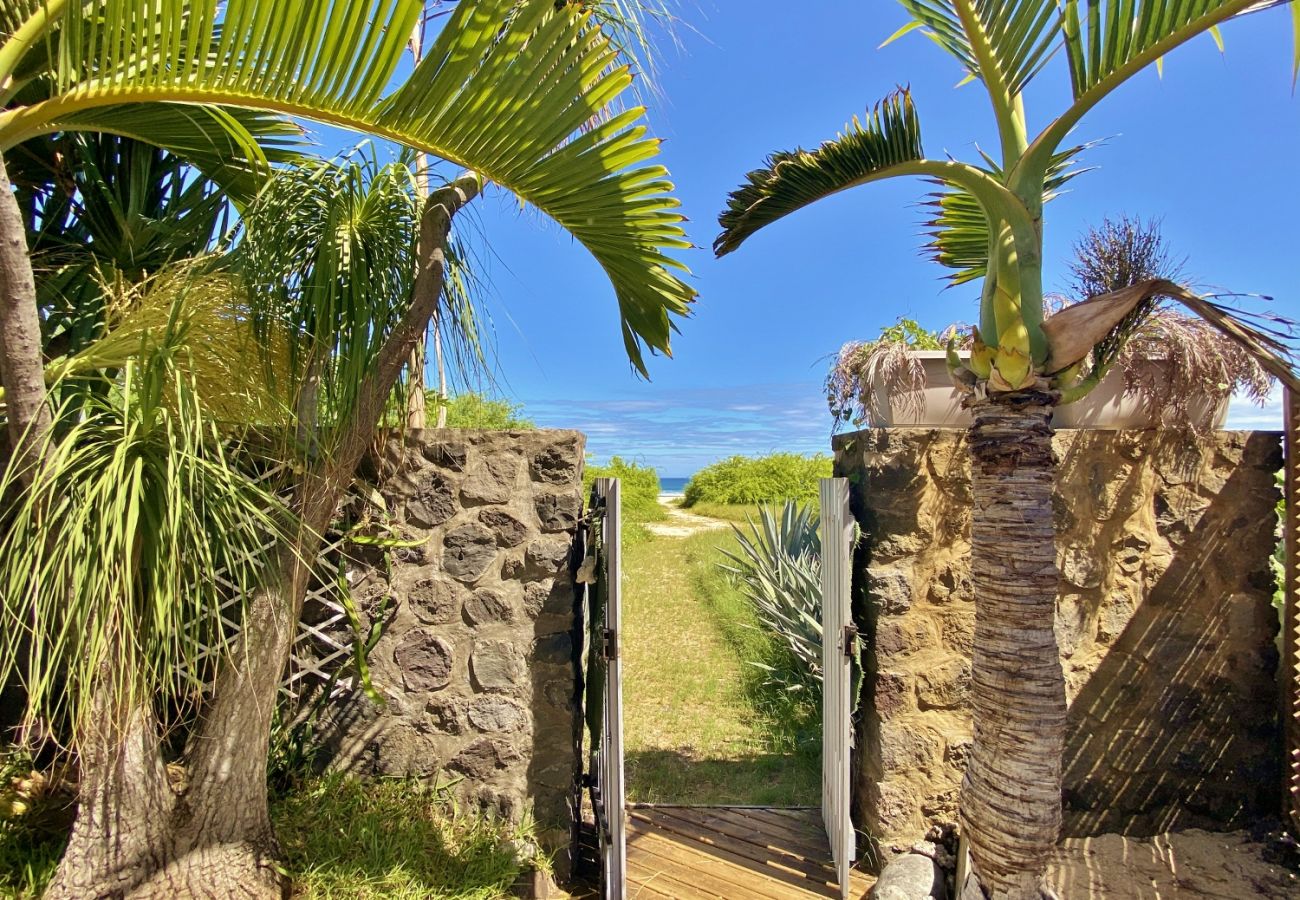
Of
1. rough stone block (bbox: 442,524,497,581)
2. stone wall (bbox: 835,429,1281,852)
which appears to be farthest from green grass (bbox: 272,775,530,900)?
stone wall (bbox: 835,429,1281,852)

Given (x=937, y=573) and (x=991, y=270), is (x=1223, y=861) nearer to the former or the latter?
(x=937, y=573)

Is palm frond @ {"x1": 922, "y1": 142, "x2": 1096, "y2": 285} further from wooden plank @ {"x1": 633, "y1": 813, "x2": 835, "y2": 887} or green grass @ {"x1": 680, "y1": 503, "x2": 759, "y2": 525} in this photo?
green grass @ {"x1": 680, "y1": 503, "x2": 759, "y2": 525}

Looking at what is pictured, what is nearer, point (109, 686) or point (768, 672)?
point (109, 686)

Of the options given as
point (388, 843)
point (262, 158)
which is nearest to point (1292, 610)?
point (388, 843)

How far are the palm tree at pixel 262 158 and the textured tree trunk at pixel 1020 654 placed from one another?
3.05 ft

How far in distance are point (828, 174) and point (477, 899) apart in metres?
2.30

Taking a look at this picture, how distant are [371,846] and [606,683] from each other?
2.78ft

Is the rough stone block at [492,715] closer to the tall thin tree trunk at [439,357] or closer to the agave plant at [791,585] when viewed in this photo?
the tall thin tree trunk at [439,357]

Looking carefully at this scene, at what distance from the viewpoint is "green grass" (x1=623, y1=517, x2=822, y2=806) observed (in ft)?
10.4

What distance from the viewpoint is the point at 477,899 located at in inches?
79.1

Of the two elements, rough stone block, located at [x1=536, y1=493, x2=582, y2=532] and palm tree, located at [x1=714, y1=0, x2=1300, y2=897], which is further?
rough stone block, located at [x1=536, y1=493, x2=582, y2=532]

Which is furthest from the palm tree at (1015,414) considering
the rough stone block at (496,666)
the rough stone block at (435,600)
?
the rough stone block at (435,600)

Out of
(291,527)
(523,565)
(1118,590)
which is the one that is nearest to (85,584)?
(291,527)

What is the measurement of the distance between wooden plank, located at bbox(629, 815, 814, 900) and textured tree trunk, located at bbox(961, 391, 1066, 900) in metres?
0.94
